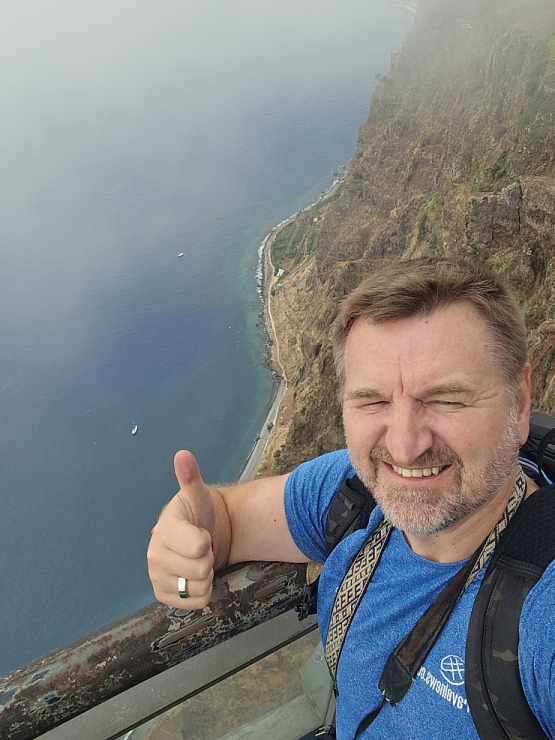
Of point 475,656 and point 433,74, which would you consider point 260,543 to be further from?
point 433,74

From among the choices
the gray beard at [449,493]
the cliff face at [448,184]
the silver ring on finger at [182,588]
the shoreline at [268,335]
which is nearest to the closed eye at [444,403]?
the gray beard at [449,493]

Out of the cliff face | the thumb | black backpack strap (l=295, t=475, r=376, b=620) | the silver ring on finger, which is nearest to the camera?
the silver ring on finger

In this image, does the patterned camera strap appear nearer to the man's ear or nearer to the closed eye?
the man's ear

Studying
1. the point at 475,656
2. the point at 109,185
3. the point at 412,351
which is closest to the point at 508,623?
the point at 475,656

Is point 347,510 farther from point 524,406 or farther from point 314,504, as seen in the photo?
point 524,406

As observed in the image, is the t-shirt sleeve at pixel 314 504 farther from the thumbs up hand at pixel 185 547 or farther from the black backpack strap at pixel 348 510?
the thumbs up hand at pixel 185 547

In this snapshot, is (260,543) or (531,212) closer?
(260,543)

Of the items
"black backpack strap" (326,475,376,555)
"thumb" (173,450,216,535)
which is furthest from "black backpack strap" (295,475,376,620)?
"thumb" (173,450,216,535)
